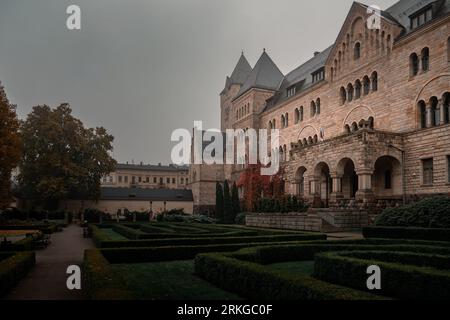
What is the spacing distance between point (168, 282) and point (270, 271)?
3942mm

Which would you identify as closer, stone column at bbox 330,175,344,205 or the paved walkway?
the paved walkway

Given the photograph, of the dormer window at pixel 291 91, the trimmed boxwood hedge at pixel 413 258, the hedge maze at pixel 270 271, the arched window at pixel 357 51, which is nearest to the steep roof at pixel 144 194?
the dormer window at pixel 291 91

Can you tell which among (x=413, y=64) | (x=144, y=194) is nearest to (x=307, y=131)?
(x=413, y=64)

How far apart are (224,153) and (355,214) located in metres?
42.9

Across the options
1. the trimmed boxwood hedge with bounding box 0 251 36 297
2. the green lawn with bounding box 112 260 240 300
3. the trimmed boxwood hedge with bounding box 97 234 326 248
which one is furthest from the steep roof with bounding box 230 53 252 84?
the trimmed boxwood hedge with bounding box 0 251 36 297

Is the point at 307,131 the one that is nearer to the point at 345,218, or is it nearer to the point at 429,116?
the point at 429,116

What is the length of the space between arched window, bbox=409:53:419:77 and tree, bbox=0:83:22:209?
105ft

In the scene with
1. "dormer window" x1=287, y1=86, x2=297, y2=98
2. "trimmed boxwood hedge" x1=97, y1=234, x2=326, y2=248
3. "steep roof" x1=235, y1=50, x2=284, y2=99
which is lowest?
"trimmed boxwood hedge" x1=97, y1=234, x2=326, y2=248

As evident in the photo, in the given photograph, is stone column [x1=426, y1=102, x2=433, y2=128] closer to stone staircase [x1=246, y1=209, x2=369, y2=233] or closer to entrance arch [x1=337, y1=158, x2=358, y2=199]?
stone staircase [x1=246, y1=209, x2=369, y2=233]

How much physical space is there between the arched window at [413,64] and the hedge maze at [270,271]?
52.0ft

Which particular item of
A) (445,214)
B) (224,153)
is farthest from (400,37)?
(224,153)

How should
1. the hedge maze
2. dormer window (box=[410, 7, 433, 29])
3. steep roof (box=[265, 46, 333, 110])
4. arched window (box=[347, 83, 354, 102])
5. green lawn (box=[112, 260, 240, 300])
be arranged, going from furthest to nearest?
steep roof (box=[265, 46, 333, 110])
arched window (box=[347, 83, 354, 102])
dormer window (box=[410, 7, 433, 29])
green lawn (box=[112, 260, 240, 300])
the hedge maze

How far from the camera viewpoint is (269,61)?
6062 cm

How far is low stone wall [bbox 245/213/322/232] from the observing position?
91.0 ft
